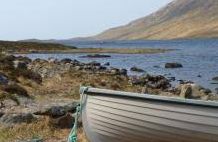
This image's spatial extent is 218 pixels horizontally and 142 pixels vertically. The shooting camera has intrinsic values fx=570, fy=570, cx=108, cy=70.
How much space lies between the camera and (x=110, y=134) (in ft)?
41.9

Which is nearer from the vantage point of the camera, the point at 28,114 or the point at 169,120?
the point at 169,120

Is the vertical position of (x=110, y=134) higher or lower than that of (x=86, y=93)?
lower

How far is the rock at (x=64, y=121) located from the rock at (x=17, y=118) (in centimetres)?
78

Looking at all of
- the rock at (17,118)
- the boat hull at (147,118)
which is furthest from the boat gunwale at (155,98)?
the rock at (17,118)

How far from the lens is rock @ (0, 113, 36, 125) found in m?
17.5

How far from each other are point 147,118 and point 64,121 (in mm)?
5842

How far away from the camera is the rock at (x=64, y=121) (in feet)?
57.2

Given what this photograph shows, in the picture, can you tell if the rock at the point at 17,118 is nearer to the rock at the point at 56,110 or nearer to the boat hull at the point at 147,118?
the rock at the point at 56,110

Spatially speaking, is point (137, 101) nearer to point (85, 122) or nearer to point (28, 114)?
point (85, 122)

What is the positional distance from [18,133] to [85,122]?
3.85 m

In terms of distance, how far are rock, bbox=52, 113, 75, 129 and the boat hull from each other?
14.9 ft

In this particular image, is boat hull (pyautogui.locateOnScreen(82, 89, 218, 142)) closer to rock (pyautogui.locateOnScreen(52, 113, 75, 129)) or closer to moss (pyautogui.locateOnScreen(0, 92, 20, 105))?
rock (pyautogui.locateOnScreen(52, 113, 75, 129))

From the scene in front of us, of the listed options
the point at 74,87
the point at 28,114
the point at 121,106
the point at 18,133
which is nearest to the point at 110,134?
the point at 121,106

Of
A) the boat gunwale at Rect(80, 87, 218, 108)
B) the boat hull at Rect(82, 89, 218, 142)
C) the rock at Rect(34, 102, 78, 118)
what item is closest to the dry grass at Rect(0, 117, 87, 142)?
the rock at Rect(34, 102, 78, 118)
